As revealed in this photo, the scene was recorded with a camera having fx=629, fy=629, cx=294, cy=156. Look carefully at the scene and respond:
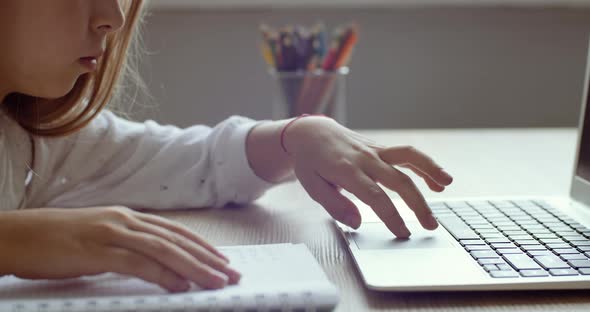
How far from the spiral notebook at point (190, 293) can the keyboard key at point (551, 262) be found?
0.50ft

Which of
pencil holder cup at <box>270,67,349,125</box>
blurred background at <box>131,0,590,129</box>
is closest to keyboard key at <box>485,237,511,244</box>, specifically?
pencil holder cup at <box>270,67,349,125</box>

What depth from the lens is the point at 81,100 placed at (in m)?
0.73

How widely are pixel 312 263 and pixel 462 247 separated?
13 cm

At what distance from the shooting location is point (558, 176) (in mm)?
778

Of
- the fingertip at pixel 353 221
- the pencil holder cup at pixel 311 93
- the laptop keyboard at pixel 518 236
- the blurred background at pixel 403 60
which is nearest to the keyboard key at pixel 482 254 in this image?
the laptop keyboard at pixel 518 236

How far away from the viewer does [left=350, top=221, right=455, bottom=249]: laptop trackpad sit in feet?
1.57

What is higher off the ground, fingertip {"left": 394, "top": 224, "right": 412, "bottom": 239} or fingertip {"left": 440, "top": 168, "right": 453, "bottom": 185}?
fingertip {"left": 440, "top": 168, "right": 453, "bottom": 185}

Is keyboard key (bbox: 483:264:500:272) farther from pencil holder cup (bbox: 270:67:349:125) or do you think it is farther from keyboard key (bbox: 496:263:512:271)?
pencil holder cup (bbox: 270:67:349:125)

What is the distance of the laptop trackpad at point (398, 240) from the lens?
0.48 meters

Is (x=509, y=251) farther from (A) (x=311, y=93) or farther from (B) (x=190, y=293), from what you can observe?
(A) (x=311, y=93)

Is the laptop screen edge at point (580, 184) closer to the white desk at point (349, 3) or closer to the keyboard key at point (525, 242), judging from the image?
the keyboard key at point (525, 242)

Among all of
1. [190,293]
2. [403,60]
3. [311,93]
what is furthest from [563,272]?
[403,60]

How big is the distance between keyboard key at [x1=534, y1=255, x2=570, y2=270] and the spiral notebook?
152 mm

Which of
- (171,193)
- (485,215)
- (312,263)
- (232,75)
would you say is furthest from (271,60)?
(312,263)
